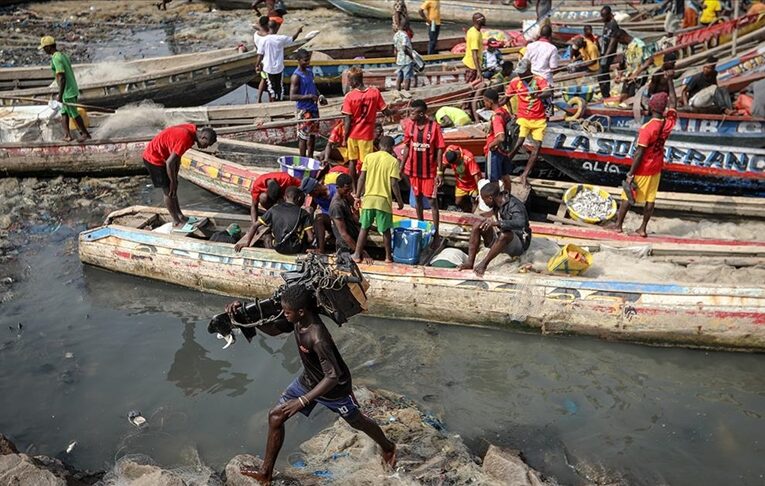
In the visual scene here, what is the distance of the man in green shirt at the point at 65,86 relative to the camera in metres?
10.9

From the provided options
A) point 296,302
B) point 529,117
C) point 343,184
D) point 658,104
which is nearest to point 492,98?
point 529,117

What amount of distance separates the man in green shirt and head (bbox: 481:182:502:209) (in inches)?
264

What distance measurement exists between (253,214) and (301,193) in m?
0.71

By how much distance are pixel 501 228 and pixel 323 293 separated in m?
2.92

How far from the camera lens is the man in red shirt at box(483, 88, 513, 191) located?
8.97 m

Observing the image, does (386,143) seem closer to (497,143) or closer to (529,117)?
(497,143)

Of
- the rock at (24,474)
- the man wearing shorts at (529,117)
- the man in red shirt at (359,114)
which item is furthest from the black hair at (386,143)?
the rock at (24,474)

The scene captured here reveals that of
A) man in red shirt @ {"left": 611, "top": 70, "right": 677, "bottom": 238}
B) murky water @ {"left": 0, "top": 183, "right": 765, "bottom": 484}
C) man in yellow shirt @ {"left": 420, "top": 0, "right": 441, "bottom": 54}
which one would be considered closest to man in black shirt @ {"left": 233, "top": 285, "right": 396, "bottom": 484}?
murky water @ {"left": 0, "top": 183, "right": 765, "bottom": 484}

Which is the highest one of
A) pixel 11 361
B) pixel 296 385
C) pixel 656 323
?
pixel 296 385

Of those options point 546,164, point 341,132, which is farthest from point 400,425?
point 546,164

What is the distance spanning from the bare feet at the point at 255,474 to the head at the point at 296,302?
1.19 m

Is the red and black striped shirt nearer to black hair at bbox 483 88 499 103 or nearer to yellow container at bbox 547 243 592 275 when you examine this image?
black hair at bbox 483 88 499 103

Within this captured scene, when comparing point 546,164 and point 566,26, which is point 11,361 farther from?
point 566,26

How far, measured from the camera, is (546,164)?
10.6 m
